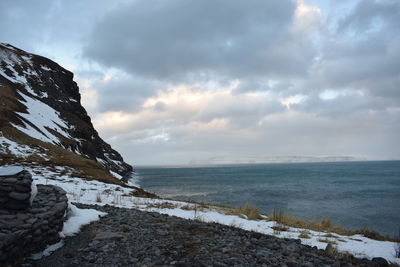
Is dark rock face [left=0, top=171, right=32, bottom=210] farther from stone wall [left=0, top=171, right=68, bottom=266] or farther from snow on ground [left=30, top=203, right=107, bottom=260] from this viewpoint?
snow on ground [left=30, top=203, right=107, bottom=260]

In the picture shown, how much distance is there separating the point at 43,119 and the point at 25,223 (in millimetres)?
50365

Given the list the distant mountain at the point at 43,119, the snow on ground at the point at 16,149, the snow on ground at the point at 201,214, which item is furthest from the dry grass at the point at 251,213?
the snow on ground at the point at 16,149

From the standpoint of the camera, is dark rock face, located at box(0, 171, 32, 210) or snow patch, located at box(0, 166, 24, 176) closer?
dark rock face, located at box(0, 171, 32, 210)

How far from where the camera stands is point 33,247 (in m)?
6.54

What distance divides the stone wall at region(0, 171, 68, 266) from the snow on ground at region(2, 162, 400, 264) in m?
1.26

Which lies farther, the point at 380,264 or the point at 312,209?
the point at 312,209

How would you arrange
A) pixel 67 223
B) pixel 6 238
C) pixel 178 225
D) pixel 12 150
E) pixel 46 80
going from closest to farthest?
pixel 6 238 < pixel 67 223 < pixel 178 225 < pixel 12 150 < pixel 46 80

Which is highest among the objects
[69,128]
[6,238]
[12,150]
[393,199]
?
[69,128]

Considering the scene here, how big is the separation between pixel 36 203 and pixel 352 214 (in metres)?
35.9

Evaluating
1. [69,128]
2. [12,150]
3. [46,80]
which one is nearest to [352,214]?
[12,150]

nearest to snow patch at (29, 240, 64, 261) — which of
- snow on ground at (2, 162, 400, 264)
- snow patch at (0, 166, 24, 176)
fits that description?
snow on ground at (2, 162, 400, 264)

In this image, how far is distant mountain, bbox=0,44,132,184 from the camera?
95.9ft

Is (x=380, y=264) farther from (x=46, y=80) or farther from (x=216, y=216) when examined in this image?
(x=46, y=80)

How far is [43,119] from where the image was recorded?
49.7 metres
